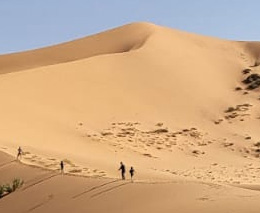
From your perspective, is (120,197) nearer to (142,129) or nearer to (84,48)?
(142,129)

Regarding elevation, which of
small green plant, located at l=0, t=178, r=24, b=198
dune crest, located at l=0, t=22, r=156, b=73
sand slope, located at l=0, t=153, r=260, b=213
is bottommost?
sand slope, located at l=0, t=153, r=260, b=213

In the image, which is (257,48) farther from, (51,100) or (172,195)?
(172,195)

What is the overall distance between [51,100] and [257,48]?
20035mm

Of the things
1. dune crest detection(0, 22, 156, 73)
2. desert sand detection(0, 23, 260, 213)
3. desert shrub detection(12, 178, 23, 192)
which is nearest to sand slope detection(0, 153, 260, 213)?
desert sand detection(0, 23, 260, 213)

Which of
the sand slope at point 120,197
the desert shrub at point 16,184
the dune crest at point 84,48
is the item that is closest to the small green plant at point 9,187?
the desert shrub at point 16,184

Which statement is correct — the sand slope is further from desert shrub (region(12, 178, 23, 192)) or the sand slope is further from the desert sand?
desert shrub (region(12, 178, 23, 192))

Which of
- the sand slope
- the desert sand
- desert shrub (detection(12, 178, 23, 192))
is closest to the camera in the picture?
the sand slope

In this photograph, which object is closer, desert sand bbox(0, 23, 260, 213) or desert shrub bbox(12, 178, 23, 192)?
desert sand bbox(0, 23, 260, 213)

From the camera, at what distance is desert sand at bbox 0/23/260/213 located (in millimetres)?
13922

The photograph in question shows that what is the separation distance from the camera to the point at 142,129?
29.1 meters

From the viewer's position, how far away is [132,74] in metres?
37.5

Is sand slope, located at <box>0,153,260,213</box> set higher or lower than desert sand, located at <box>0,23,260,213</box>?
lower

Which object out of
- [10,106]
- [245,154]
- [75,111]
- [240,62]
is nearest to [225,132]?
[245,154]

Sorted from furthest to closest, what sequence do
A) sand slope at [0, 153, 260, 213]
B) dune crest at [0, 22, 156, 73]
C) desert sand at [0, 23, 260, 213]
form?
1. dune crest at [0, 22, 156, 73]
2. desert sand at [0, 23, 260, 213]
3. sand slope at [0, 153, 260, 213]
